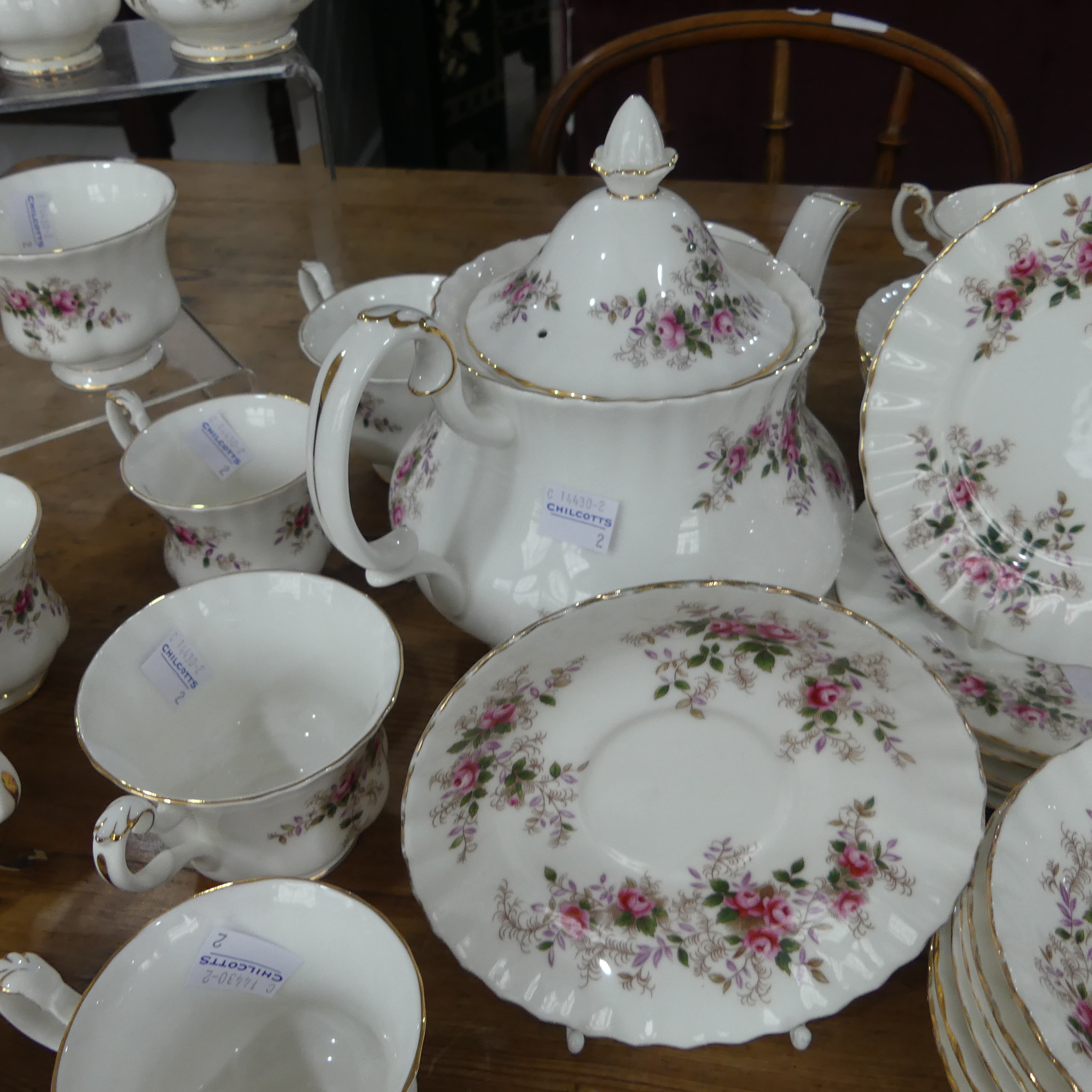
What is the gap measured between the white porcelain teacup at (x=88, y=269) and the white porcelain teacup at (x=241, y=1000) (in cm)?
59

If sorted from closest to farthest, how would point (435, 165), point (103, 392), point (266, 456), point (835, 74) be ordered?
point (266, 456), point (103, 392), point (835, 74), point (435, 165)

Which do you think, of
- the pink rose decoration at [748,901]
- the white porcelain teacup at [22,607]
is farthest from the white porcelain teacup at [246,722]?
the pink rose decoration at [748,901]

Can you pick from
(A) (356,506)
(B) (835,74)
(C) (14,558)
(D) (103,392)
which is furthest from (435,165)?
(C) (14,558)

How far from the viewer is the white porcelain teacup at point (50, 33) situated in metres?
0.93

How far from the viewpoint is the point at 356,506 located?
0.85 m

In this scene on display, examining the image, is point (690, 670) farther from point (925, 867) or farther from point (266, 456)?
point (266, 456)

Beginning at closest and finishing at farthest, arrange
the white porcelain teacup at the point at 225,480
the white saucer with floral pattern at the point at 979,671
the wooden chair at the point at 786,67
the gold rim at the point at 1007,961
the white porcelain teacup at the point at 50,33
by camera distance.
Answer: the gold rim at the point at 1007,961
the white saucer with floral pattern at the point at 979,671
the white porcelain teacup at the point at 225,480
the white porcelain teacup at the point at 50,33
the wooden chair at the point at 786,67

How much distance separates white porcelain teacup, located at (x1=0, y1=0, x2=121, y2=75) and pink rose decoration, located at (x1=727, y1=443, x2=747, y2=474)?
0.85 meters

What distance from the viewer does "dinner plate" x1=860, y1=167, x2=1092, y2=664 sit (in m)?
0.59

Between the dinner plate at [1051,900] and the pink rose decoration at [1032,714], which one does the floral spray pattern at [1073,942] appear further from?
the pink rose decoration at [1032,714]

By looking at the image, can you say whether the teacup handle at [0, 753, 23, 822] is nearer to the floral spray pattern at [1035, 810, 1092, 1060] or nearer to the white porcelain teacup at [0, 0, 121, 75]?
the floral spray pattern at [1035, 810, 1092, 1060]

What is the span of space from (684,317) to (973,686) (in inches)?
12.0

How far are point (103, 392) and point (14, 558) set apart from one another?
459mm

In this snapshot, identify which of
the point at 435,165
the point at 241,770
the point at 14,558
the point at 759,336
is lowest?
the point at 435,165
